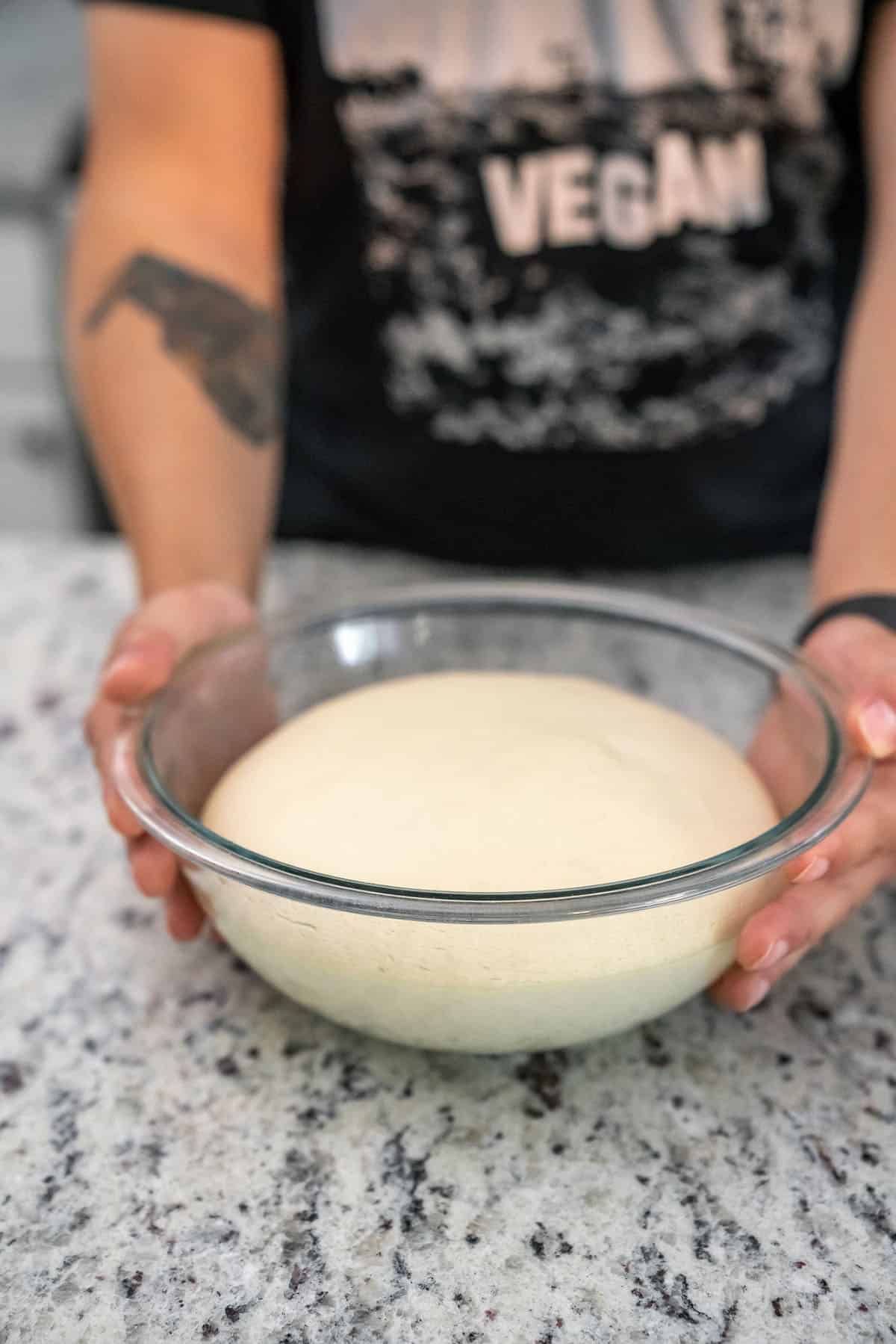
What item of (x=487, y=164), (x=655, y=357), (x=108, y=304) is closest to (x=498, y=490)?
(x=655, y=357)

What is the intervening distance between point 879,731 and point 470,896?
29 cm

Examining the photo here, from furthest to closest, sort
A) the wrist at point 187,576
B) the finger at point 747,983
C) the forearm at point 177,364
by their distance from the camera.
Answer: the forearm at point 177,364 < the wrist at point 187,576 < the finger at point 747,983

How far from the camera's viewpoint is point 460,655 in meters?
0.92

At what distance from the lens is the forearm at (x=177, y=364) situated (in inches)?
42.1

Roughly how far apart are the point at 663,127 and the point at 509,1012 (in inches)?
34.3

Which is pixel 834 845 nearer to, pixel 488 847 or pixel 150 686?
pixel 488 847

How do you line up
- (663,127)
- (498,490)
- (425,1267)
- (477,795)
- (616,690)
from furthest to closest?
(498,490)
(663,127)
(616,690)
(477,795)
(425,1267)

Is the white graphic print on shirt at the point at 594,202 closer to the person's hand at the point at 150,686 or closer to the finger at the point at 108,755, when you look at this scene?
the person's hand at the point at 150,686

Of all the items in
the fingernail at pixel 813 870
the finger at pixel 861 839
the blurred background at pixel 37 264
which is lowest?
the blurred background at pixel 37 264

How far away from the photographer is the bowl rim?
53 centimetres

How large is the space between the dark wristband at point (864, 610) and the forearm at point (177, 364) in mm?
478

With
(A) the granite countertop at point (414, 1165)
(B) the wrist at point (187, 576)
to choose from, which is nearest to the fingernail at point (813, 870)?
(A) the granite countertop at point (414, 1165)

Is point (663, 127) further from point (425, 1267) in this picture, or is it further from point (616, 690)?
point (425, 1267)

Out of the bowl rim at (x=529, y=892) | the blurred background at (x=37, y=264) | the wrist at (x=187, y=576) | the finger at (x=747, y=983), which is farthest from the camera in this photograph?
the blurred background at (x=37, y=264)
